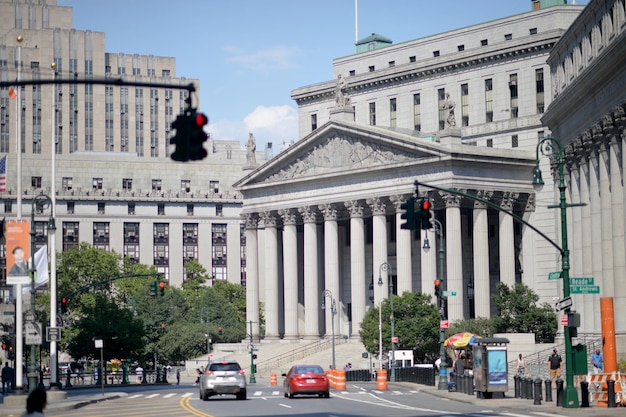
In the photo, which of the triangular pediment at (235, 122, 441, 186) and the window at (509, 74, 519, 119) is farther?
the window at (509, 74, 519, 119)

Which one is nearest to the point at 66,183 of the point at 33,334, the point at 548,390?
the point at 33,334

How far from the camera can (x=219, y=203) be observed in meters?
186

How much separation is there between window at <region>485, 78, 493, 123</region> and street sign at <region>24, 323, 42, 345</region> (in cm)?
7601

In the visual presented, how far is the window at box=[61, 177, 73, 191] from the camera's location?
180750 mm

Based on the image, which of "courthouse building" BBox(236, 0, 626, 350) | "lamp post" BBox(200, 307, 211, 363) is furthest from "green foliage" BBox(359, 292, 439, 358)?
"lamp post" BBox(200, 307, 211, 363)

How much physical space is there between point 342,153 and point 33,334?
66.9 m

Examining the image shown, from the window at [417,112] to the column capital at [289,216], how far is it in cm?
1682

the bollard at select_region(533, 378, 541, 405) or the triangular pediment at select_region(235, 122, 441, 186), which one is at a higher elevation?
the triangular pediment at select_region(235, 122, 441, 186)

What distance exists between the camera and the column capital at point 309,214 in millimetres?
127688

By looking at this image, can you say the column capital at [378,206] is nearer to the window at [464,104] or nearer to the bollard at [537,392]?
the window at [464,104]

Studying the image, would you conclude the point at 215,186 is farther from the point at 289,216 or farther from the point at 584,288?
the point at 584,288

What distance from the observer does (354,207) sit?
12275 centimetres

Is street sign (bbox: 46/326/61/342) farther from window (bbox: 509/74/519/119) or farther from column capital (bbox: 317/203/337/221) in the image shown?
window (bbox: 509/74/519/119)

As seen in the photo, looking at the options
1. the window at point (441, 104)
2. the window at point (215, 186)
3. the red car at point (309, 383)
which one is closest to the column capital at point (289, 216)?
the window at point (441, 104)
